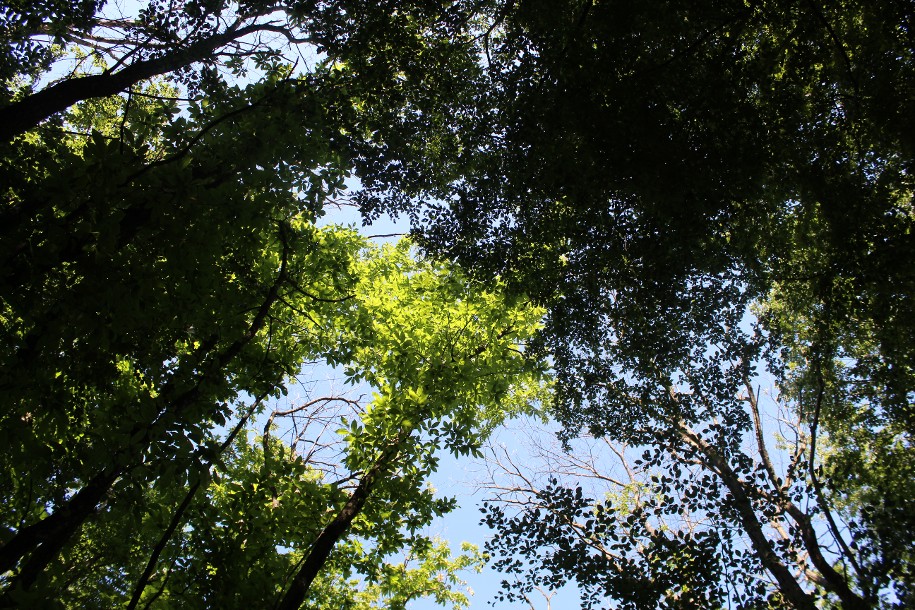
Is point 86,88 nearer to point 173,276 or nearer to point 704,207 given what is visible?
point 173,276

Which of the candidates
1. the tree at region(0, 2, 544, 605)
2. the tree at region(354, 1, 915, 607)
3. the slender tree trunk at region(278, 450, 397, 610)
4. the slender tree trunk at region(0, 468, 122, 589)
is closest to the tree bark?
the tree at region(0, 2, 544, 605)

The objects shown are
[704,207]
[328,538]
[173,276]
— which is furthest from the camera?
[328,538]

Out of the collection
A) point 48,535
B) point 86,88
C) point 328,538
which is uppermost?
point 86,88

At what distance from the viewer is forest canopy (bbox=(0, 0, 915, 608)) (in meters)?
4.47

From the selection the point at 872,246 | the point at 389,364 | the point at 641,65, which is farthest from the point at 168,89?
the point at 872,246

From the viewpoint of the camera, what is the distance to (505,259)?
7.06m

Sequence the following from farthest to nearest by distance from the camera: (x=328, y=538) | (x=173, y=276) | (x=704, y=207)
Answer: (x=328, y=538) < (x=704, y=207) < (x=173, y=276)

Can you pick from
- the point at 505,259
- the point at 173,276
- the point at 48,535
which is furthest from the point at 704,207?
the point at 48,535

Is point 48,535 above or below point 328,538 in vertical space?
below

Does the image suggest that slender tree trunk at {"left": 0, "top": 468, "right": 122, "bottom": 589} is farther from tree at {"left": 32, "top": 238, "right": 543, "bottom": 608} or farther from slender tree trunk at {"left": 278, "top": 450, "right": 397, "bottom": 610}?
slender tree trunk at {"left": 278, "top": 450, "right": 397, "bottom": 610}

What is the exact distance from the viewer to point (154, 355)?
5.44 m

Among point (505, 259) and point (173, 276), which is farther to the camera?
point (505, 259)

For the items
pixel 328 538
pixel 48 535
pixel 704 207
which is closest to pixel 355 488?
pixel 328 538

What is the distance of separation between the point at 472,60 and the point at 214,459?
19.7 feet
